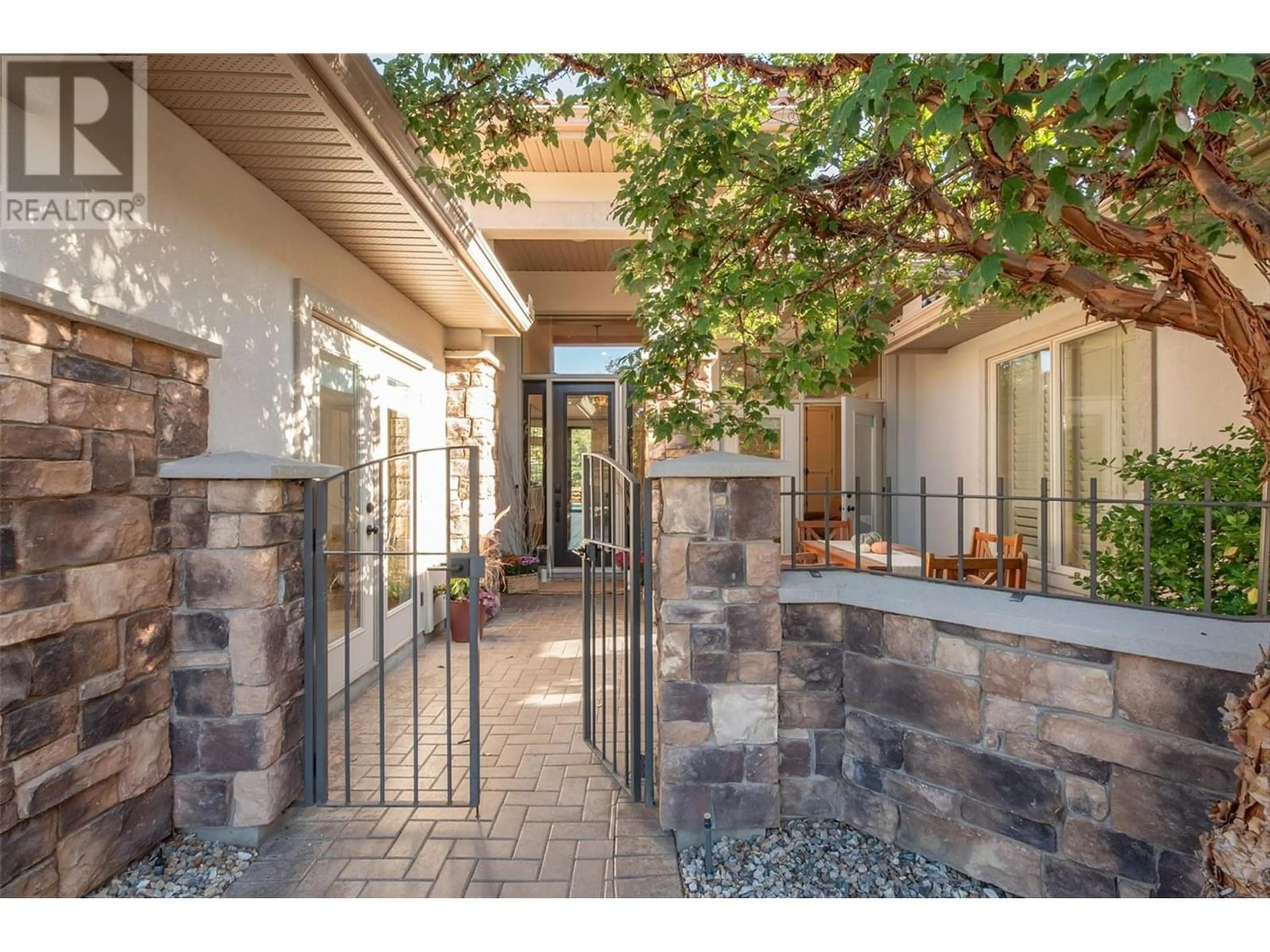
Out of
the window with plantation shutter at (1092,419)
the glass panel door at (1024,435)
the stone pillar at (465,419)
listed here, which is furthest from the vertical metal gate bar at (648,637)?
the glass panel door at (1024,435)

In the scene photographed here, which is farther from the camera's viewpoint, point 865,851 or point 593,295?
point 593,295

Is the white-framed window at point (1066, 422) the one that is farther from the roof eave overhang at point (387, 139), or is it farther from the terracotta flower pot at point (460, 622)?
the terracotta flower pot at point (460, 622)

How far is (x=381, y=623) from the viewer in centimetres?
262

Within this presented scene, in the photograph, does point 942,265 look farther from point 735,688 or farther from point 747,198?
point 735,688

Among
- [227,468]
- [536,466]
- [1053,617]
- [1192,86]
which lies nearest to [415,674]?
[227,468]


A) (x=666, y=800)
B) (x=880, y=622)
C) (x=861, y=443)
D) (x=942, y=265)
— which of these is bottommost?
(x=666, y=800)

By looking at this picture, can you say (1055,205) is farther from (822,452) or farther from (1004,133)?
(822,452)

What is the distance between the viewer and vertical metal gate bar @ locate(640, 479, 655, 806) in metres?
2.59

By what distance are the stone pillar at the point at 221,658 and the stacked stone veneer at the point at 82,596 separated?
44 mm

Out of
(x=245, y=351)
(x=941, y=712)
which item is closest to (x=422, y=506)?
(x=245, y=351)

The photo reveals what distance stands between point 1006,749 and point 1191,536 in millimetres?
1062

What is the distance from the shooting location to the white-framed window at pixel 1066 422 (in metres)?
4.44

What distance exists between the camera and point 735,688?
2.47 m
